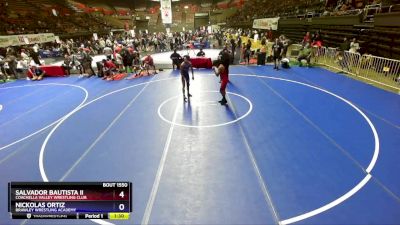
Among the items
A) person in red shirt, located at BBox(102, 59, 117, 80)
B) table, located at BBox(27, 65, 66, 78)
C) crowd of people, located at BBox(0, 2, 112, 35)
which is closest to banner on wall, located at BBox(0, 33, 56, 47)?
crowd of people, located at BBox(0, 2, 112, 35)

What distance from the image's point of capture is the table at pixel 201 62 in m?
19.5

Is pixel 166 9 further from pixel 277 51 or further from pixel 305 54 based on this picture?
pixel 305 54

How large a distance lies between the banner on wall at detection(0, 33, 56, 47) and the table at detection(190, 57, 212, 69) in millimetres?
20506

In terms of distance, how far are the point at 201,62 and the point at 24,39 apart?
2191cm

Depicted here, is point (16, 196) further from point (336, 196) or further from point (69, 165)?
point (336, 196)

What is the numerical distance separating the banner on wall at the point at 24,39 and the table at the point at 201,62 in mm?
20506

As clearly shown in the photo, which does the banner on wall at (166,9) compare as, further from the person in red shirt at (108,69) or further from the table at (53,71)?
the table at (53,71)

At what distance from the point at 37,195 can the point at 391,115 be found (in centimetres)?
1143

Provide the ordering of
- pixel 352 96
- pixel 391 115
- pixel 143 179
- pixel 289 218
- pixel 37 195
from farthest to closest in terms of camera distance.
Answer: pixel 352 96 → pixel 391 115 → pixel 143 179 → pixel 289 218 → pixel 37 195

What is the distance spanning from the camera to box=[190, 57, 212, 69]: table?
63.9ft

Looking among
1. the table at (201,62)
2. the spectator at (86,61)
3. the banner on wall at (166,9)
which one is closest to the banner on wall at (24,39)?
the spectator at (86,61)

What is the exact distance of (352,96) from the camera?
11.7m

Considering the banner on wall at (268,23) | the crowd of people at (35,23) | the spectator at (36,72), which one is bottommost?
the spectator at (36,72)

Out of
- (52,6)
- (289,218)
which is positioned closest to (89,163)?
(289,218)
